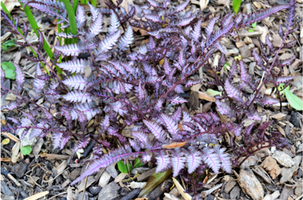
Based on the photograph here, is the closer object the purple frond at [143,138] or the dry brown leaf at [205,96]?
the purple frond at [143,138]

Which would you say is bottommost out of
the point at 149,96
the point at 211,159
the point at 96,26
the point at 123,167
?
the point at 123,167

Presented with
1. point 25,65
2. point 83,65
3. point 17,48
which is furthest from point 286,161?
point 17,48

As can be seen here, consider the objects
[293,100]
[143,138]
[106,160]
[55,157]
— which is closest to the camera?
[106,160]

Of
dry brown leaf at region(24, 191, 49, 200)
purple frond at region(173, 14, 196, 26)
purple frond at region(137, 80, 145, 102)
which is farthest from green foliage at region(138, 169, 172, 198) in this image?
purple frond at region(173, 14, 196, 26)

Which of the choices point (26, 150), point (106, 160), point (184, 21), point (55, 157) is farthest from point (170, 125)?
point (26, 150)

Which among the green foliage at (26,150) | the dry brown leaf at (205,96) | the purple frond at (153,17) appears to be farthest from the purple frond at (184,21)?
the green foliage at (26,150)

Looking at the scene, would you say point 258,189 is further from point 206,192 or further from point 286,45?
point 286,45

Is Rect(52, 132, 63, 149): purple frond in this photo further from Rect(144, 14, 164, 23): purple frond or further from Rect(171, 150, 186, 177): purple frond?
Rect(144, 14, 164, 23): purple frond

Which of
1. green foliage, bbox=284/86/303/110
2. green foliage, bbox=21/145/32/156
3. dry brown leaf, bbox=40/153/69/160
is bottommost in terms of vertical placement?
Result: dry brown leaf, bbox=40/153/69/160

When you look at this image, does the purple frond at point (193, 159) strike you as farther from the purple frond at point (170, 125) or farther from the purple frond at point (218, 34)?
the purple frond at point (218, 34)

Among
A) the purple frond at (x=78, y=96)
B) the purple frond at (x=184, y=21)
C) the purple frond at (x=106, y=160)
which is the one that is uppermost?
the purple frond at (x=184, y=21)

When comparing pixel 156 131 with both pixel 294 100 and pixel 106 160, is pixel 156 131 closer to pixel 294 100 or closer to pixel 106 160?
pixel 106 160
